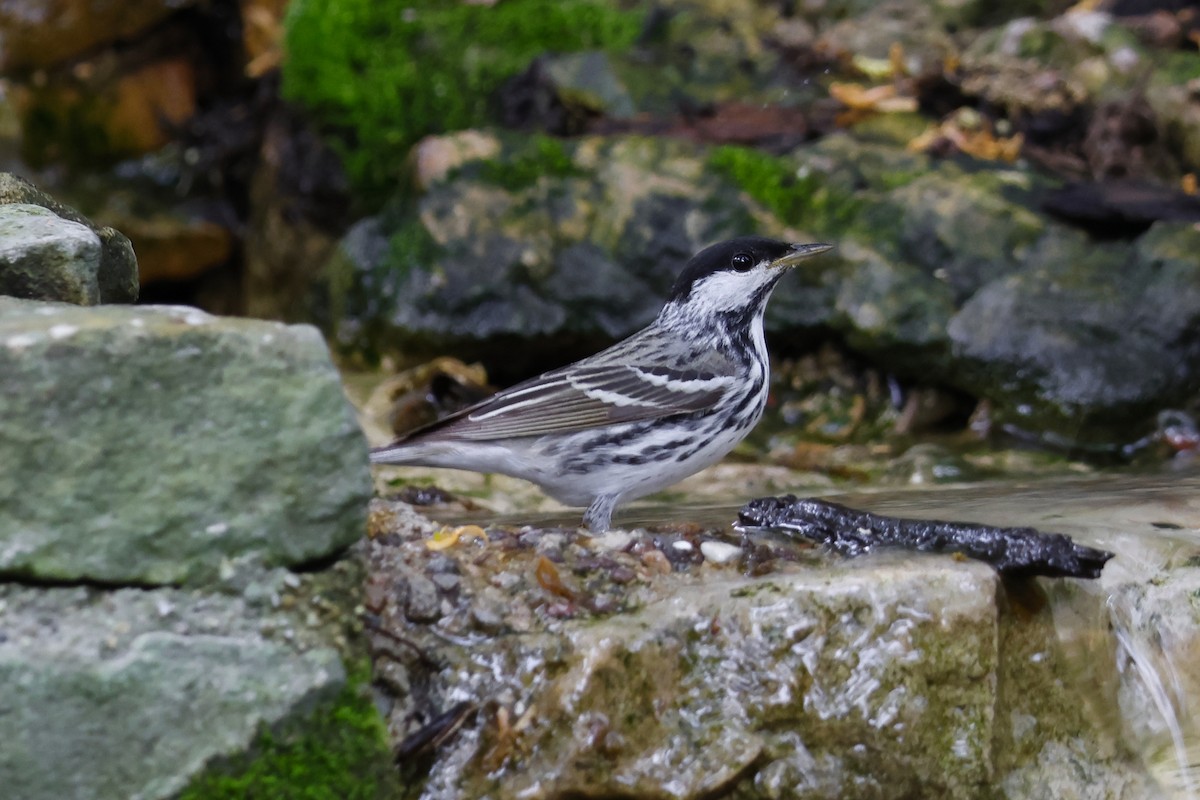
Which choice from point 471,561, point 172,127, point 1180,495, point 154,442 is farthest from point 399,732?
point 172,127

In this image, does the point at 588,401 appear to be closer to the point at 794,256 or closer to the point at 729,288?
the point at 729,288

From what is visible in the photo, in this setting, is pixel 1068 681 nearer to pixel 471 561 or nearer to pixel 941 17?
pixel 471 561

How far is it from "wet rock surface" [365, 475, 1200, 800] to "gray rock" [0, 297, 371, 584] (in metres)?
0.49

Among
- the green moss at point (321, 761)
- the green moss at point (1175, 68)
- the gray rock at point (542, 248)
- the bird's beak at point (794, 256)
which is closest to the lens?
the green moss at point (321, 761)

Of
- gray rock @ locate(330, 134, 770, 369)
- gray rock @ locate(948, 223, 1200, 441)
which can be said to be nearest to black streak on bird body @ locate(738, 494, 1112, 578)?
gray rock @ locate(948, 223, 1200, 441)

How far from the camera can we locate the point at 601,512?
16.4 ft

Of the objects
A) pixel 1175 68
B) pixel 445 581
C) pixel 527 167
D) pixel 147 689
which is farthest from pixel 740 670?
pixel 1175 68

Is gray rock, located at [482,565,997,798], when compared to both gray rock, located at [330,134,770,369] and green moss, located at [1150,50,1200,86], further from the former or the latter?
green moss, located at [1150,50,1200,86]

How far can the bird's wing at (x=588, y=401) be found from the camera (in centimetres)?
502

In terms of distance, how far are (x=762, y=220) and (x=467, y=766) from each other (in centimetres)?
481

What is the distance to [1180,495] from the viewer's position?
15.7 ft

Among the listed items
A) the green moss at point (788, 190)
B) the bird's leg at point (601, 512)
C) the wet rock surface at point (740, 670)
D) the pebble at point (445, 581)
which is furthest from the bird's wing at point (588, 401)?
the green moss at point (788, 190)

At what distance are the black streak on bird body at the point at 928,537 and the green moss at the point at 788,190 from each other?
349cm

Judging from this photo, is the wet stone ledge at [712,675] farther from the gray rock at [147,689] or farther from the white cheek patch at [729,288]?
the white cheek patch at [729,288]
